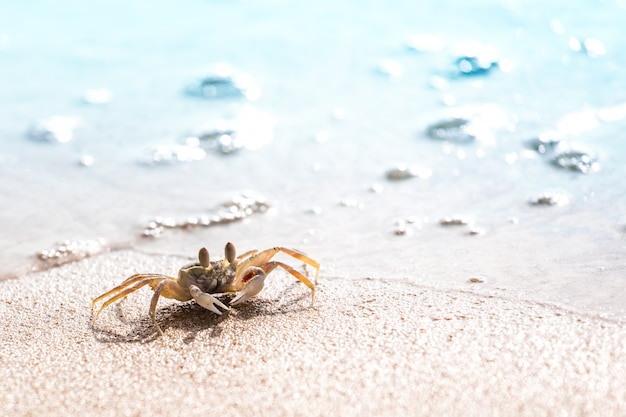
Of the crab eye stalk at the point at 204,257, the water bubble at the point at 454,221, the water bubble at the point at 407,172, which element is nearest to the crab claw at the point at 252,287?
the crab eye stalk at the point at 204,257

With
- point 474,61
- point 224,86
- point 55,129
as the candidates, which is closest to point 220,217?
point 55,129

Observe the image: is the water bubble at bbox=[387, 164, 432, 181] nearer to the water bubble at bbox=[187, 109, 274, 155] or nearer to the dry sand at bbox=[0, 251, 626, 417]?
the water bubble at bbox=[187, 109, 274, 155]

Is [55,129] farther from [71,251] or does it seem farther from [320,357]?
[320,357]

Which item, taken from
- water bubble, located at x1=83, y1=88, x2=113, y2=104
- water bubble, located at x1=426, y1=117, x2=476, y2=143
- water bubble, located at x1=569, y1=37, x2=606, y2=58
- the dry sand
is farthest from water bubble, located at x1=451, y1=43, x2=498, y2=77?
the dry sand

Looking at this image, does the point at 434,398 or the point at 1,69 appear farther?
the point at 1,69

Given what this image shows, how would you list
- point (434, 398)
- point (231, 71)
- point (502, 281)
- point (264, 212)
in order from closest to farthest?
point (434, 398), point (502, 281), point (264, 212), point (231, 71)

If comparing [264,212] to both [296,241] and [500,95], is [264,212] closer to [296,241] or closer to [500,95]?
[296,241]

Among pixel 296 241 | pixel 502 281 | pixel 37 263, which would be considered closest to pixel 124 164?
pixel 37 263
